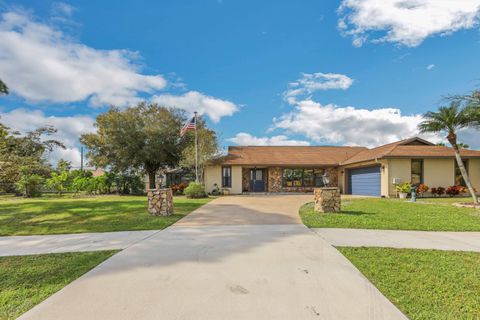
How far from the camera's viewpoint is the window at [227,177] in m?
21.5

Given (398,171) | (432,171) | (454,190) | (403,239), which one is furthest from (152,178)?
(454,190)

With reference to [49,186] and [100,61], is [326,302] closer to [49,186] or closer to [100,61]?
[100,61]

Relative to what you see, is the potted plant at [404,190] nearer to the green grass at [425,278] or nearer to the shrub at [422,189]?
the shrub at [422,189]

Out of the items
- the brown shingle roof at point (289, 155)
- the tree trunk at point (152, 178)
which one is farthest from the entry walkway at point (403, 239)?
the tree trunk at point (152, 178)

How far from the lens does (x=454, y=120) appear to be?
12969mm

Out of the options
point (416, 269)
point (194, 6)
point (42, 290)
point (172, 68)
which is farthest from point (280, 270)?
point (172, 68)

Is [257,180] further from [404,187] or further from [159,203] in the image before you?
[159,203]

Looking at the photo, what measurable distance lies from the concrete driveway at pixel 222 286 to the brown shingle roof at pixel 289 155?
16.2 meters

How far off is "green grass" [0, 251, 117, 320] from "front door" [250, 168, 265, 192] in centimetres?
1800

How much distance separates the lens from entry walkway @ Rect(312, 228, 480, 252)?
213 inches

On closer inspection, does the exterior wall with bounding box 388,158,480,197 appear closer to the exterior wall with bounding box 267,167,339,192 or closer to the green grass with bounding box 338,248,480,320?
the exterior wall with bounding box 267,167,339,192

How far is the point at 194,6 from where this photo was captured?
410 inches

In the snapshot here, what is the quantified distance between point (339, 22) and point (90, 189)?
21928 millimetres

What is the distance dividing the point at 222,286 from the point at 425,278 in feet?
9.61
